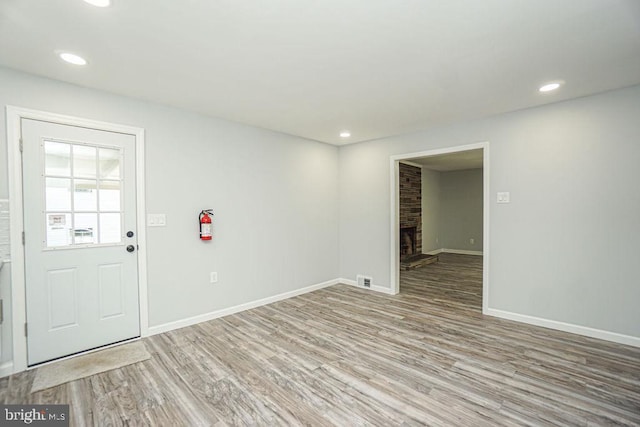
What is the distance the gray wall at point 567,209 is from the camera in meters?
2.93

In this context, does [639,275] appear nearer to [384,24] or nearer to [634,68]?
[634,68]

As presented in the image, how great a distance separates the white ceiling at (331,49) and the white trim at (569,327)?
2440 millimetres

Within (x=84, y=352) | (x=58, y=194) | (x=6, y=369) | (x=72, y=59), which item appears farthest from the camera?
(x=84, y=352)

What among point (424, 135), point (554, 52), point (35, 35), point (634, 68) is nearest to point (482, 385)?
point (554, 52)

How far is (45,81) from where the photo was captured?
103 inches

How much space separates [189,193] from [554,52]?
12.0 ft

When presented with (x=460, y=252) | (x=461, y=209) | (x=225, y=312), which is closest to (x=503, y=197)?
(x=225, y=312)

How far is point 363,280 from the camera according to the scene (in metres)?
5.09

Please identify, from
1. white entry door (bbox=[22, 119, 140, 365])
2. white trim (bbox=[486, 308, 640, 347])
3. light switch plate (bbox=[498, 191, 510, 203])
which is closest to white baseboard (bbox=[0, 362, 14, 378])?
white entry door (bbox=[22, 119, 140, 365])

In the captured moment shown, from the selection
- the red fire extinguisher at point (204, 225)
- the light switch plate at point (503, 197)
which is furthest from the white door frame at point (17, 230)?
the light switch plate at point (503, 197)

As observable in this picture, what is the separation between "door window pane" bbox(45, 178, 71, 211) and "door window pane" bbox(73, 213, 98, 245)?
0.13 metres

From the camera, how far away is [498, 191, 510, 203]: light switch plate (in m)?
3.62

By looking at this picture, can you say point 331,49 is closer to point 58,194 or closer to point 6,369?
point 58,194

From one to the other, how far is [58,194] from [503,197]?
4.71 m
